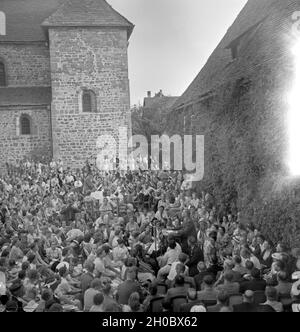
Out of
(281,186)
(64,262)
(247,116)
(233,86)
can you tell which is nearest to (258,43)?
(233,86)

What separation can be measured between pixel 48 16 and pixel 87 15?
4477mm

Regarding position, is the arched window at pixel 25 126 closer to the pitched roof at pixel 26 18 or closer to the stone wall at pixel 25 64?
the stone wall at pixel 25 64

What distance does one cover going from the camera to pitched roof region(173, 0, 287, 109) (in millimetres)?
16708

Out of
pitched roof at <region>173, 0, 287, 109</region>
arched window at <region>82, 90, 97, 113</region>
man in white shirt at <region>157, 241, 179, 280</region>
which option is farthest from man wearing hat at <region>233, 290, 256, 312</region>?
arched window at <region>82, 90, 97, 113</region>

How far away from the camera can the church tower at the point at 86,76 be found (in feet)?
87.4

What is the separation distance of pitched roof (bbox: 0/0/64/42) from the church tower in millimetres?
2992

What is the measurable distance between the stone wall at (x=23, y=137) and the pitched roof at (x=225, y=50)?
9228 mm

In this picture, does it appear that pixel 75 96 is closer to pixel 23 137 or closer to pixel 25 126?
pixel 25 126

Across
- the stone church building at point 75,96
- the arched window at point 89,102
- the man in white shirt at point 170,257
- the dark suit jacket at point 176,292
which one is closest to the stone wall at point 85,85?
the stone church building at point 75,96

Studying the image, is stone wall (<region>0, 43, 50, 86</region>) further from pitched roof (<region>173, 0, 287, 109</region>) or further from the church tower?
pitched roof (<region>173, 0, 287, 109</region>)

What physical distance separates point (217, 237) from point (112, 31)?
18888 millimetres

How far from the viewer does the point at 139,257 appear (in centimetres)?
1050
